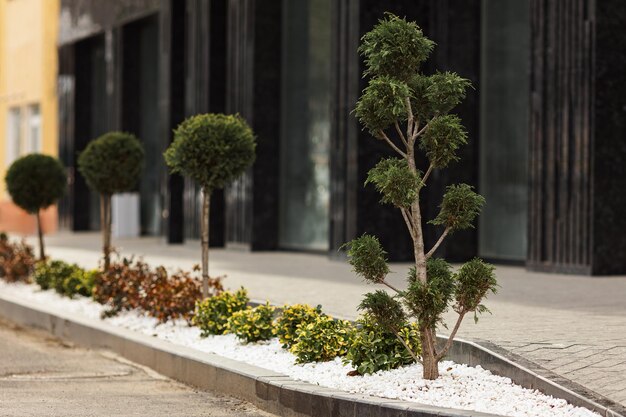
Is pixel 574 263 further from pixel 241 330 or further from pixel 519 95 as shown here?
pixel 241 330

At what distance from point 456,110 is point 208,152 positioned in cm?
875

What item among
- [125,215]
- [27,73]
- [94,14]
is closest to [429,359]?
[125,215]

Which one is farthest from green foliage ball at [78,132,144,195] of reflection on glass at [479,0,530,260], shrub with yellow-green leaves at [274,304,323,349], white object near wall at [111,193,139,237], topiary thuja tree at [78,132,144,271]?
white object near wall at [111,193,139,237]

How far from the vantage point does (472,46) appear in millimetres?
19719

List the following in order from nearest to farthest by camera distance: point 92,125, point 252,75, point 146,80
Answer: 1. point 252,75
2. point 146,80
3. point 92,125

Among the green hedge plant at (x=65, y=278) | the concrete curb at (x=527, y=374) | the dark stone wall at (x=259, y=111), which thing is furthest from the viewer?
the dark stone wall at (x=259, y=111)

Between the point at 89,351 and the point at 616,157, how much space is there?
836cm

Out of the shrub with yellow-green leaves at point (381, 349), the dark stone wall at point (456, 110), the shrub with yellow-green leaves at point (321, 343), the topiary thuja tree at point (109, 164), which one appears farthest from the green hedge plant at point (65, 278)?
the shrub with yellow-green leaves at point (381, 349)

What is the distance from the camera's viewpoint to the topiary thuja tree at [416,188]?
773 cm

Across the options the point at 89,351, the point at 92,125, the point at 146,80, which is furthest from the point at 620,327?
the point at 92,125

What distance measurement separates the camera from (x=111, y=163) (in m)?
15.1

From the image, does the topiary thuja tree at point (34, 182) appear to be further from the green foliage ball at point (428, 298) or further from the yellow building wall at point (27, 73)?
the yellow building wall at point (27, 73)

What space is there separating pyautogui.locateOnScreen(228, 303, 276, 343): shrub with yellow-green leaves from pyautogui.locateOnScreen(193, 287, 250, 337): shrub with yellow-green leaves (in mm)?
475

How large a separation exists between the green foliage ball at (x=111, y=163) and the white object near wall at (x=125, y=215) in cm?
1580
